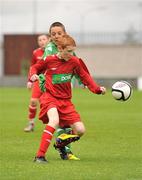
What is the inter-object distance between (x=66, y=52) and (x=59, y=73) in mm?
383

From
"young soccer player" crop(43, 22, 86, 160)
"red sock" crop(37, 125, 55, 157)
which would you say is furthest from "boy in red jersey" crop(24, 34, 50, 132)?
"red sock" crop(37, 125, 55, 157)

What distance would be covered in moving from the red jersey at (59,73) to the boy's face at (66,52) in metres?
0.08

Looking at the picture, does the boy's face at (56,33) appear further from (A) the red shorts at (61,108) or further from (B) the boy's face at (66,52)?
(A) the red shorts at (61,108)

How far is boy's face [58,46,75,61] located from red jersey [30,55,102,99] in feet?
0.27

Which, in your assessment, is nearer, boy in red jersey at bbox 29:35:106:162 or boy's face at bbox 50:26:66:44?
boy in red jersey at bbox 29:35:106:162

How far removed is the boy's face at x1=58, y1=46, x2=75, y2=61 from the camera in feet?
36.4

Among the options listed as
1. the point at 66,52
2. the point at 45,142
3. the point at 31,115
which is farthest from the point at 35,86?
the point at 45,142

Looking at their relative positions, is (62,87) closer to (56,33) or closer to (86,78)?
(86,78)

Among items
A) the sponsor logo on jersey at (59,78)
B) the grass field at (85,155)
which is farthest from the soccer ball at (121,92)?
the grass field at (85,155)

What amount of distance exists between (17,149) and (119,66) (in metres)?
72.0

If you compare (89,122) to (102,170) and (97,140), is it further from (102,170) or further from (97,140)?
(102,170)

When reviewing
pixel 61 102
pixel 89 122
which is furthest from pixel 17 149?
pixel 89 122

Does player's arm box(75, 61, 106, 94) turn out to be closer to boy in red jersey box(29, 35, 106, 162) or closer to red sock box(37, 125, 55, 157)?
boy in red jersey box(29, 35, 106, 162)

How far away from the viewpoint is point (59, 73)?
37.1ft
